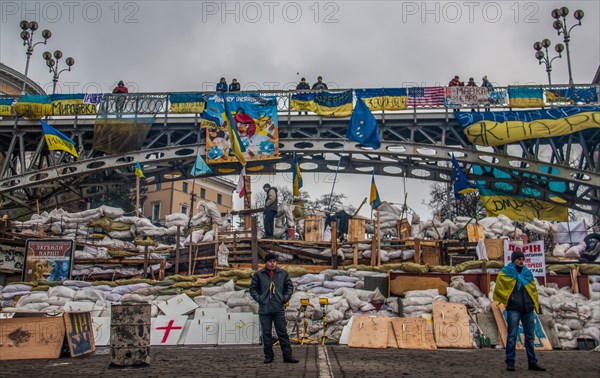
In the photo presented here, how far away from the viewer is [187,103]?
100ft

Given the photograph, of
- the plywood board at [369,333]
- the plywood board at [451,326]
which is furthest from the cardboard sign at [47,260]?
the plywood board at [451,326]

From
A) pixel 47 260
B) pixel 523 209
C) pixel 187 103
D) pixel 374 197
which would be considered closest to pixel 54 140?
pixel 187 103

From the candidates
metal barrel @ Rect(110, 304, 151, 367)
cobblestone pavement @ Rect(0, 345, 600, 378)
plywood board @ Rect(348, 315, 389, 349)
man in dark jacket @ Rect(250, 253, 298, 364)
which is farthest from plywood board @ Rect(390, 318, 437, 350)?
metal barrel @ Rect(110, 304, 151, 367)

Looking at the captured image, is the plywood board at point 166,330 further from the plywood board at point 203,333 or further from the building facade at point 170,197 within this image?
the building facade at point 170,197

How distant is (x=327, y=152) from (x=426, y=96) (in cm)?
523

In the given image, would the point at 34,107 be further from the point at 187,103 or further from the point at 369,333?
the point at 369,333

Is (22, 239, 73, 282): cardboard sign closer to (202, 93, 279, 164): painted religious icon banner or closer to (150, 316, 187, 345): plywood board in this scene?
(150, 316, 187, 345): plywood board

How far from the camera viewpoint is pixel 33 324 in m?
8.55

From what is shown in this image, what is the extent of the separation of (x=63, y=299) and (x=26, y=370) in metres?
7.81

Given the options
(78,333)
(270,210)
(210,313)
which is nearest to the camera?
(78,333)

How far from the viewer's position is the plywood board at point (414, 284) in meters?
13.4

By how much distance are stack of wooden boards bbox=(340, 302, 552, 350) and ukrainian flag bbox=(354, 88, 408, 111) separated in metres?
17.9

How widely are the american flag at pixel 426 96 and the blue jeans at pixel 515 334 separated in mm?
21708

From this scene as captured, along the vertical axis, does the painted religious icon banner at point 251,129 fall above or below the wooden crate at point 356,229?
above
